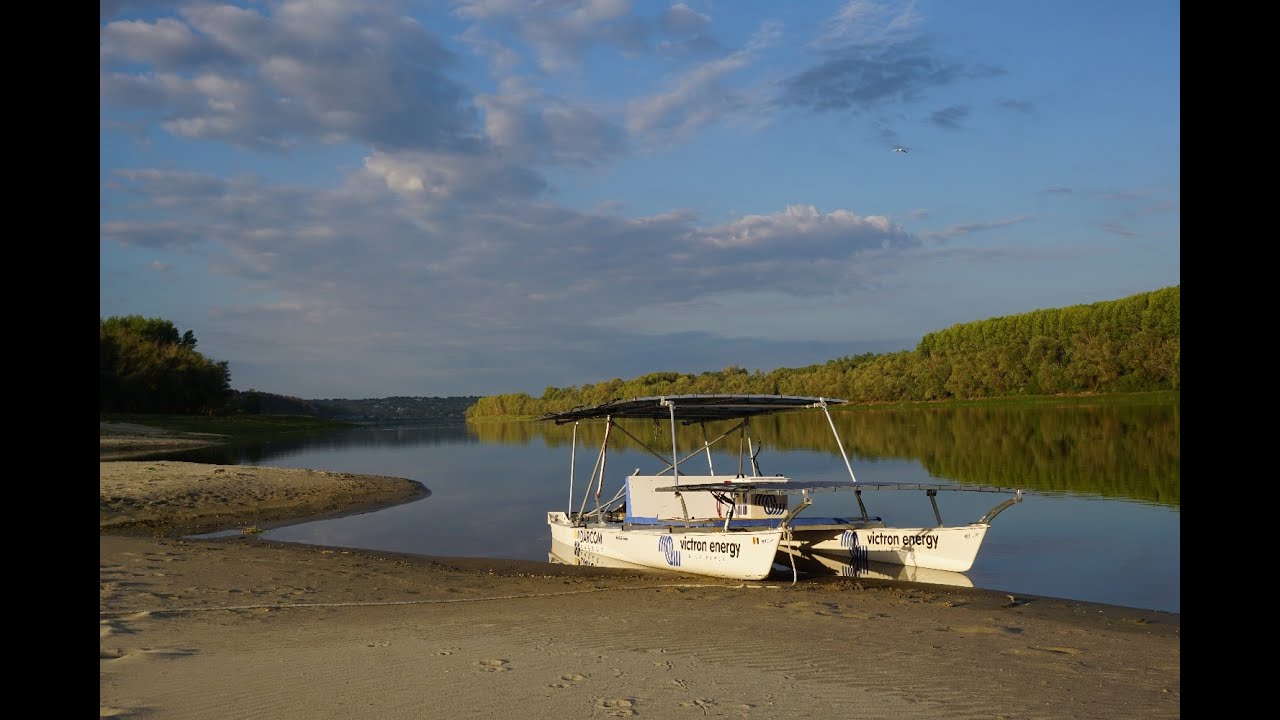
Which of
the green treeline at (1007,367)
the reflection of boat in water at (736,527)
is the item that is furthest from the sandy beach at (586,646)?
the green treeline at (1007,367)

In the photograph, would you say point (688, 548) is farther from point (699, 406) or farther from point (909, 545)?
point (909, 545)

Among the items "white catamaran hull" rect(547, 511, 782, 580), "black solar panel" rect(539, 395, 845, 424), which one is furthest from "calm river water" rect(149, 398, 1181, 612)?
"black solar panel" rect(539, 395, 845, 424)

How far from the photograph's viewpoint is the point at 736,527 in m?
17.0

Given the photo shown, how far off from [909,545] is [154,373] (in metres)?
95.9

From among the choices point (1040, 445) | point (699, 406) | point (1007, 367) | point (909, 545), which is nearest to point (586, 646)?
point (909, 545)

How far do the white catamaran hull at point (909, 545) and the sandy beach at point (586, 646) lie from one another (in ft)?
2.27

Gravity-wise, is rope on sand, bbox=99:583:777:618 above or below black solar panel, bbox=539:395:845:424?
below

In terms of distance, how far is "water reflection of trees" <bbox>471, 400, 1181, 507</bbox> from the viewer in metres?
31.4

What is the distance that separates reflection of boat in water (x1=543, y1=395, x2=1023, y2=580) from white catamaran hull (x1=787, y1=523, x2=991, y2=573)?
0.02 m

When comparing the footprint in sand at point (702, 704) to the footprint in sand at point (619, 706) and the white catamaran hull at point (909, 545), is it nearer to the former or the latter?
the footprint in sand at point (619, 706)

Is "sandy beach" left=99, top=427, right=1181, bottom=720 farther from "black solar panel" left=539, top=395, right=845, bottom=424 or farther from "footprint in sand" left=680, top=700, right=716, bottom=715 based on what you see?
"black solar panel" left=539, top=395, right=845, bottom=424

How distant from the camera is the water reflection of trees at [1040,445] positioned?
31.4 metres

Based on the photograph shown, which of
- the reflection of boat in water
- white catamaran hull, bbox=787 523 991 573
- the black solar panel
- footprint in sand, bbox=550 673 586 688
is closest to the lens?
footprint in sand, bbox=550 673 586 688
